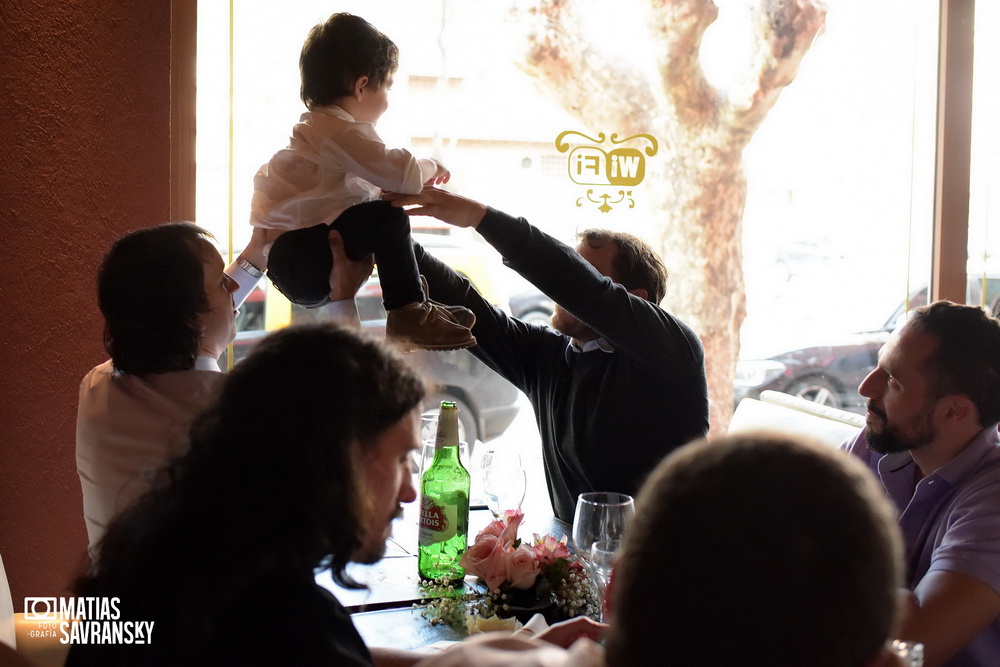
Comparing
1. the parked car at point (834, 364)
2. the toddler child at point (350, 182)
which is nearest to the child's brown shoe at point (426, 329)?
the toddler child at point (350, 182)

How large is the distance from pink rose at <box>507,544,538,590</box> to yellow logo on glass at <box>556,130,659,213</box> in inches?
67.9

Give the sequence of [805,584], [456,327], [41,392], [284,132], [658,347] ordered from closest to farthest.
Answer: [805,584] → [456,327] → [658,347] → [41,392] → [284,132]

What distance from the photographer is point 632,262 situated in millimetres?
2422

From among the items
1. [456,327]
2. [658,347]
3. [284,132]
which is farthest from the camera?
[284,132]

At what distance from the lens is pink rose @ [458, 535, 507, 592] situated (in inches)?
60.2

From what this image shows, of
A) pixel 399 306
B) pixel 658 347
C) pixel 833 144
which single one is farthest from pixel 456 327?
pixel 833 144

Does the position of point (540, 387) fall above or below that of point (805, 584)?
below

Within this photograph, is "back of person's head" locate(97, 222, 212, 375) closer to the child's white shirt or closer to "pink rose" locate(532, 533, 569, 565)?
the child's white shirt

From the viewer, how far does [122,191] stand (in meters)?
2.38

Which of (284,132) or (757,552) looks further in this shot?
(284,132)

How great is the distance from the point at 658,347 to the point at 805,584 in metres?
1.55

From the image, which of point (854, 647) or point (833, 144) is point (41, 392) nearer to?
point (854, 647)

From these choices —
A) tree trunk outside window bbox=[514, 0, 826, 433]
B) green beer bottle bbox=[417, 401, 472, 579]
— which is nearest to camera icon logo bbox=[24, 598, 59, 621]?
green beer bottle bbox=[417, 401, 472, 579]

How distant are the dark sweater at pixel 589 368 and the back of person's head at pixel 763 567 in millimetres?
1350
